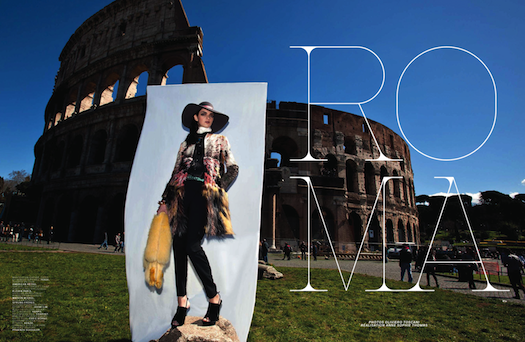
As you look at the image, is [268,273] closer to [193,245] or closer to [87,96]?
[193,245]

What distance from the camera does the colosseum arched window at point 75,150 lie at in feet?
75.7

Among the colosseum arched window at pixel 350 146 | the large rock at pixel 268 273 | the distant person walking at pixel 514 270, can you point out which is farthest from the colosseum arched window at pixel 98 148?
the distant person walking at pixel 514 270

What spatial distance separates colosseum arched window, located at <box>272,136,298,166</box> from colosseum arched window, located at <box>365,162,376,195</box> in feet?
27.6

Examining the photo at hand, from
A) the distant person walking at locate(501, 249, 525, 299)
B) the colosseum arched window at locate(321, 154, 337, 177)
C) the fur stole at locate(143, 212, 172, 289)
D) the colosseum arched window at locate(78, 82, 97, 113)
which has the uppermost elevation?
the colosseum arched window at locate(78, 82, 97, 113)

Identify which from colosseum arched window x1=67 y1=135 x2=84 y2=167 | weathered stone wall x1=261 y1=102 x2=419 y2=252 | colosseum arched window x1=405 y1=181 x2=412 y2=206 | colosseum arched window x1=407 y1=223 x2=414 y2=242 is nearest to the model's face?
weathered stone wall x1=261 y1=102 x2=419 y2=252

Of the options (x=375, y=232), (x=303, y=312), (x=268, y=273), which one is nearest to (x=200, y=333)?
(x=303, y=312)

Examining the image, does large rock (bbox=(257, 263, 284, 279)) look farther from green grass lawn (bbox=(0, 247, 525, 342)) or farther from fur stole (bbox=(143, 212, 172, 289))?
fur stole (bbox=(143, 212, 172, 289))

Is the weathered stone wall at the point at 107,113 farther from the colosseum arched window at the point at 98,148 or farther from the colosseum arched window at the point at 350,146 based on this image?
the colosseum arched window at the point at 350,146

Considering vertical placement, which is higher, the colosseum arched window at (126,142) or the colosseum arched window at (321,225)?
the colosseum arched window at (126,142)

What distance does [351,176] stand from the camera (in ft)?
84.6

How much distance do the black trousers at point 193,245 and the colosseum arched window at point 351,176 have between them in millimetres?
23926

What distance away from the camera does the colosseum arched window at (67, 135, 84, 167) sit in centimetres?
2306

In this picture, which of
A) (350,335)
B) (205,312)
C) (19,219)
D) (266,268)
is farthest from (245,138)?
(19,219)

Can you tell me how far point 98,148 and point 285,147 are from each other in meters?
16.8
